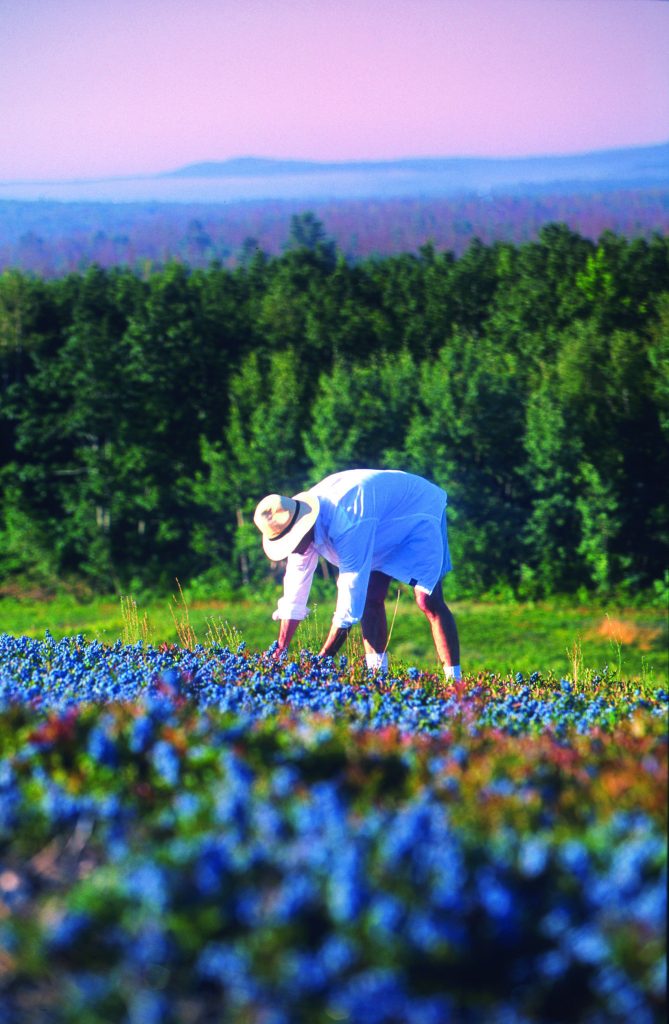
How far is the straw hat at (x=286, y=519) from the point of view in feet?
17.3

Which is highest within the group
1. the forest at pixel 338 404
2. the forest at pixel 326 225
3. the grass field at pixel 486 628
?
the forest at pixel 326 225

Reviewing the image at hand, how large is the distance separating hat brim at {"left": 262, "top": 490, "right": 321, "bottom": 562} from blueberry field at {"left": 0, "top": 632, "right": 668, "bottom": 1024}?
2.08m

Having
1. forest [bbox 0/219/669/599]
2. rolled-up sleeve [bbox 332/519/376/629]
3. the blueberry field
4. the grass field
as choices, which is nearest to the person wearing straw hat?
rolled-up sleeve [bbox 332/519/376/629]

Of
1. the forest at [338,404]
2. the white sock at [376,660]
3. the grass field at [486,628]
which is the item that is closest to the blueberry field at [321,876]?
the white sock at [376,660]

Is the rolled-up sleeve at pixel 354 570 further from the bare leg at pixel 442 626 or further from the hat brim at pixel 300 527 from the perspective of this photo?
the bare leg at pixel 442 626

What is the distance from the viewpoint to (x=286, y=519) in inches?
209

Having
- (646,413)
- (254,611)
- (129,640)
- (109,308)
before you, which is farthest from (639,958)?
(109,308)

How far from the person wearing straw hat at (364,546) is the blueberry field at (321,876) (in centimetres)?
205

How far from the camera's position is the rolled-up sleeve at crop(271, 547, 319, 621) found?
5379mm

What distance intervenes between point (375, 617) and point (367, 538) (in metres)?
0.59

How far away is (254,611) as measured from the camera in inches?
612

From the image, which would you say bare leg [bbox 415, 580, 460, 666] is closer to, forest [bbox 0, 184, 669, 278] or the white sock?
the white sock

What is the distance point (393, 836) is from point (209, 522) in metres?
16.4

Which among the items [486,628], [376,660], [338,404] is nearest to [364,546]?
[376,660]
